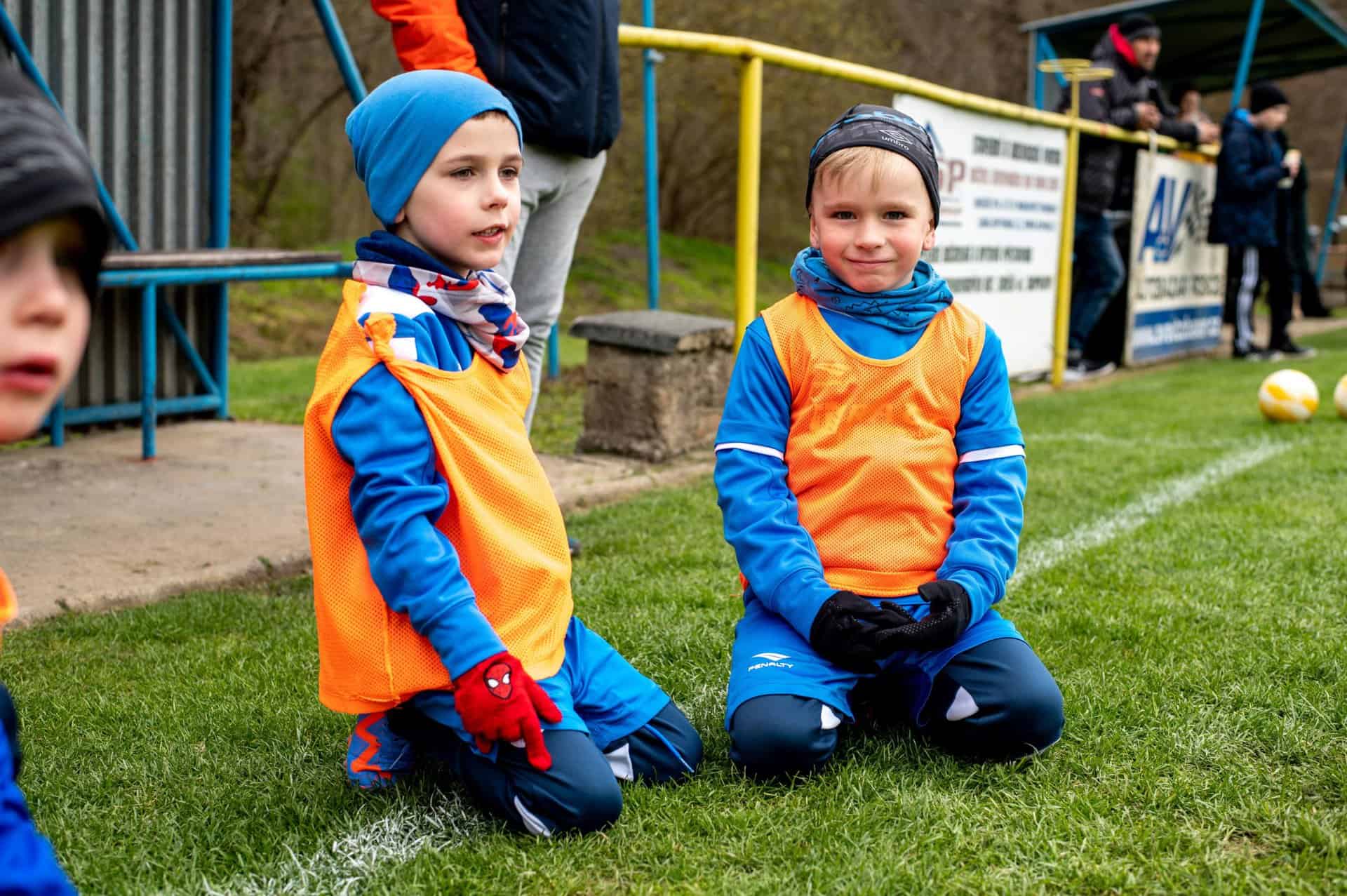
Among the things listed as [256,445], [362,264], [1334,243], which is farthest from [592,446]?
[1334,243]

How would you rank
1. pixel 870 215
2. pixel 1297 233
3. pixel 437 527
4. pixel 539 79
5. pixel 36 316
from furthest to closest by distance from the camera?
pixel 1297 233, pixel 539 79, pixel 870 215, pixel 437 527, pixel 36 316

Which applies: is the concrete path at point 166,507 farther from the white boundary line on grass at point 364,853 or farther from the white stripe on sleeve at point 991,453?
the white stripe on sleeve at point 991,453

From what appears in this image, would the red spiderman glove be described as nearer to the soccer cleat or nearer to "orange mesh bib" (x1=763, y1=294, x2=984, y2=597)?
the soccer cleat

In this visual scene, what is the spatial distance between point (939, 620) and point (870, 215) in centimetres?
78

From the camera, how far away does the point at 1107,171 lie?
333 inches

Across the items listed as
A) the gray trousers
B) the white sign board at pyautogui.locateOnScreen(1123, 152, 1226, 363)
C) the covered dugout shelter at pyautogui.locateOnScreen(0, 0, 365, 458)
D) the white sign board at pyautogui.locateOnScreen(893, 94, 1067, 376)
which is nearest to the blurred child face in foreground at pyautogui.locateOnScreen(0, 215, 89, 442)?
the gray trousers

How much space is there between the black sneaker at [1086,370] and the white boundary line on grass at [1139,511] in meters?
2.78

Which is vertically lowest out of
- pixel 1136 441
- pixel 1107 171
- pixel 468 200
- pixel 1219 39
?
pixel 1136 441

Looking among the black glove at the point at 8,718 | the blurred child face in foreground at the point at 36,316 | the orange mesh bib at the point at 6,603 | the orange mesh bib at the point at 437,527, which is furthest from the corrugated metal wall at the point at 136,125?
the blurred child face in foreground at the point at 36,316

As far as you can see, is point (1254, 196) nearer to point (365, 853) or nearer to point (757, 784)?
point (757, 784)

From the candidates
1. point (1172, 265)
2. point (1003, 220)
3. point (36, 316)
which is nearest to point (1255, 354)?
point (1172, 265)

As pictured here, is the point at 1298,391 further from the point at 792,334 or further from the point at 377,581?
the point at 377,581

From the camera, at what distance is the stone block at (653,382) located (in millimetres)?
5285

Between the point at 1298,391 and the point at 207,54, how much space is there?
555 centimetres
